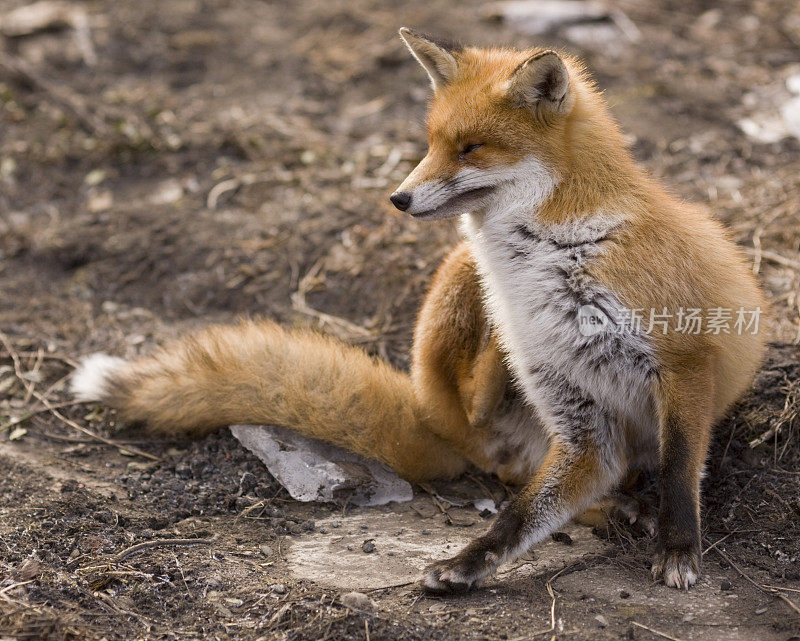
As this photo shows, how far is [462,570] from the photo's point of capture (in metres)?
3.01

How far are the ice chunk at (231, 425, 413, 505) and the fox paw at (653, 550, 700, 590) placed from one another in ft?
4.22

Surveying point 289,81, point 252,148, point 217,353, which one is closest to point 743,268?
point 217,353

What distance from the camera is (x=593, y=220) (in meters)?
3.04

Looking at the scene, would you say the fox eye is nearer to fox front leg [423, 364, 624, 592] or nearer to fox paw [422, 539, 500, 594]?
fox front leg [423, 364, 624, 592]

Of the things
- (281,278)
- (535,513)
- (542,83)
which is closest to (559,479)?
(535,513)

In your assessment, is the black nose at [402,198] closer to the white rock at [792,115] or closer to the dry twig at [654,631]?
the dry twig at [654,631]

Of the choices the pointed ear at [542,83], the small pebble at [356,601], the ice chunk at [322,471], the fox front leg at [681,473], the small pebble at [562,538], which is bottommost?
the small pebble at [562,538]

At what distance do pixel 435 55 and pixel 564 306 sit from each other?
1146 millimetres

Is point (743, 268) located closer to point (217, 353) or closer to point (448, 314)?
point (448, 314)

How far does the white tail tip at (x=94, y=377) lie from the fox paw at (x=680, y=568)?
2.74 metres

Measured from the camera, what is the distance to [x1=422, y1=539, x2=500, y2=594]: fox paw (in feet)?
9.83

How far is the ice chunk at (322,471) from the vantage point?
12.5ft

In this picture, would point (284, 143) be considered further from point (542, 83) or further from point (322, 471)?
point (542, 83)

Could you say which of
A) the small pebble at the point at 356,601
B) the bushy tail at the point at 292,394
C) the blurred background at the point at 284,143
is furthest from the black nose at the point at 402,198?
the blurred background at the point at 284,143
